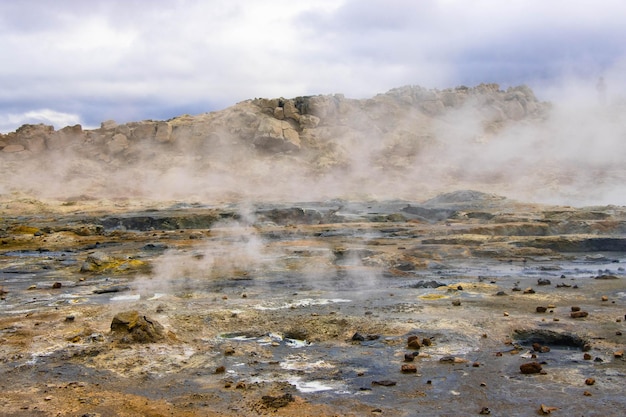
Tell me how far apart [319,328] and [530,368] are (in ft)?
9.94

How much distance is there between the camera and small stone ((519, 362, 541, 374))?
21.3 feet

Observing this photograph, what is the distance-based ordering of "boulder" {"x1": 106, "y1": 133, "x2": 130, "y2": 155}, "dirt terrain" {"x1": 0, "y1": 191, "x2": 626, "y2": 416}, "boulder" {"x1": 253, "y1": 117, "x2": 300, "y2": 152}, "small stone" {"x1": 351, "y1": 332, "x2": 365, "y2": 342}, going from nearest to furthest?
"dirt terrain" {"x1": 0, "y1": 191, "x2": 626, "y2": 416}, "small stone" {"x1": 351, "y1": 332, "x2": 365, "y2": 342}, "boulder" {"x1": 253, "y1": 117, "x2": 300, "y2": 152}, "boulder" {"x1": 106, "y1": 133, "x2": 130, "y2": 155}

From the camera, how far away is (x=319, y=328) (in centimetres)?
855

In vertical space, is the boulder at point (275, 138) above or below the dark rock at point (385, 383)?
above

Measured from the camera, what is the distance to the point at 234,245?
64.0 ft

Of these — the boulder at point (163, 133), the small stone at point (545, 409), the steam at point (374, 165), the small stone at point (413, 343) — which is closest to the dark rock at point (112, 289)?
the small stone at point (413, 343)

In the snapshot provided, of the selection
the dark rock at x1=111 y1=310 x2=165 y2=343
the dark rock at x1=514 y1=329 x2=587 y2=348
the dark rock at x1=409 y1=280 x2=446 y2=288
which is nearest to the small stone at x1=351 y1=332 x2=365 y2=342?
the dark rock at x1=514 y1=329 x2=587 y2=348

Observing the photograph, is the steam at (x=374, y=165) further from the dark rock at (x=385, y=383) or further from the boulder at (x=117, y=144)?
the dark rock at (x=385, y=383)

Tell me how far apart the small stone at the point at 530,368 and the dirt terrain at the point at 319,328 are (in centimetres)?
1

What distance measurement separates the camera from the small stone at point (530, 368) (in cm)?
649

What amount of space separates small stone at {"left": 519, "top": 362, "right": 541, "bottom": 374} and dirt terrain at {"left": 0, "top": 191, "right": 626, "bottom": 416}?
0.01m

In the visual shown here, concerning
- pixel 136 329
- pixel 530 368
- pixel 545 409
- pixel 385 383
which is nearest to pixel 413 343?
pixel 385 383

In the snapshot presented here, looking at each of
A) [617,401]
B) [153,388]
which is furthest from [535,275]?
[153,388]

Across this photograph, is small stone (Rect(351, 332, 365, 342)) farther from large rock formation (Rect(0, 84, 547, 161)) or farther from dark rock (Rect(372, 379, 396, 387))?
large rock formation (Rect(0, 84, 547, 161))
